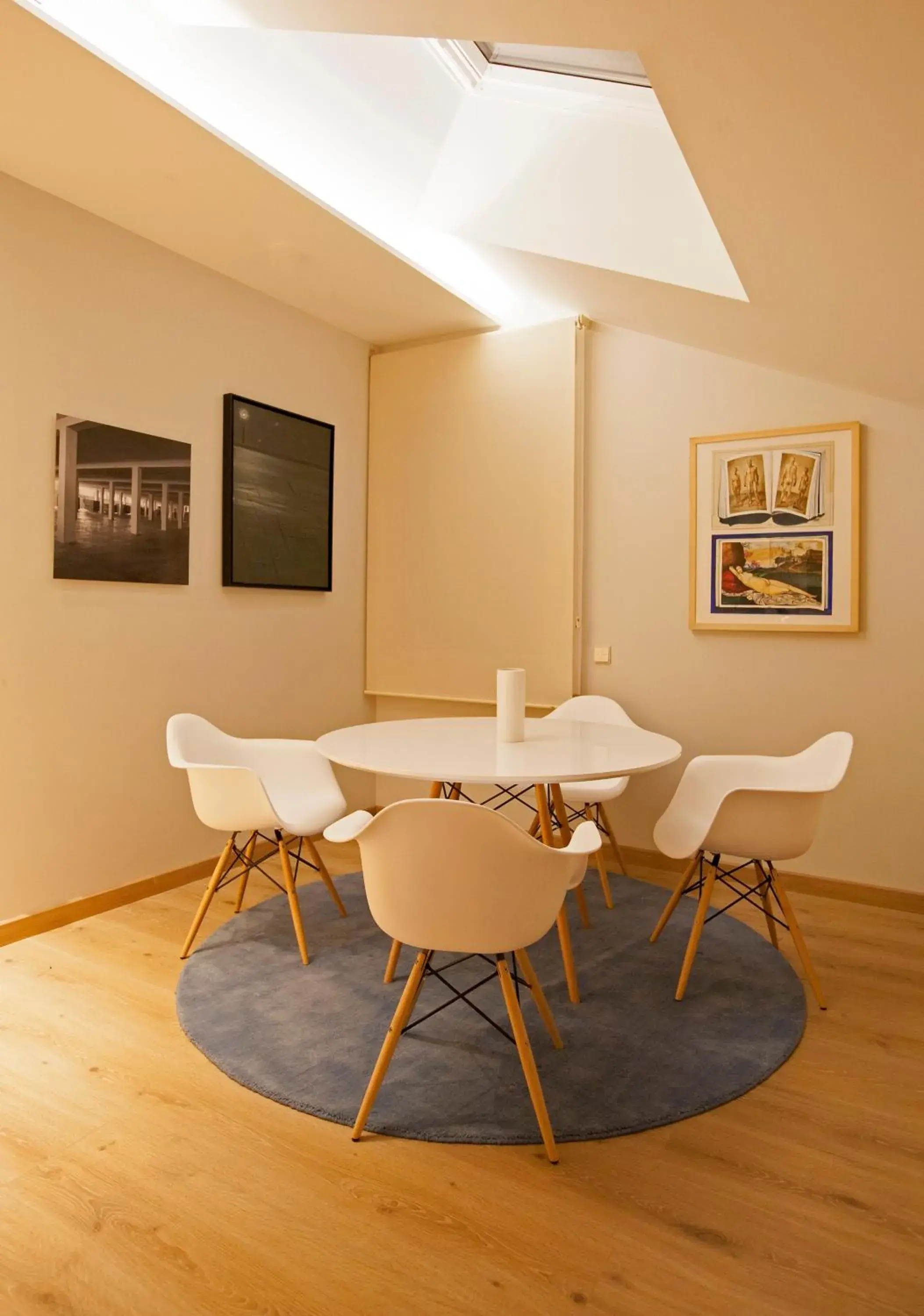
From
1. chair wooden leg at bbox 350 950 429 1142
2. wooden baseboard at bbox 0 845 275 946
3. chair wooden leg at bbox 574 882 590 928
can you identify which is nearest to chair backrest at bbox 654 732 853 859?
chair wooden leg at bbox 574 882 590 928

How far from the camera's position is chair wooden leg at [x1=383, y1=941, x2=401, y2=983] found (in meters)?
2.74

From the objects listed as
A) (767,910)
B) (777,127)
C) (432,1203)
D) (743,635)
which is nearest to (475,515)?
(743,635)

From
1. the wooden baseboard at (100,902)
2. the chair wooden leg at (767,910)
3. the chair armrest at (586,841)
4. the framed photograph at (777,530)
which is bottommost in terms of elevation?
the wooden baseboard at (100,902)

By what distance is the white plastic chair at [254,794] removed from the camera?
2898 mm

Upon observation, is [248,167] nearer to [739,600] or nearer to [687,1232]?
[739,600]

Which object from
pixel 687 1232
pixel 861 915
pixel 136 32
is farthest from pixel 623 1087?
pixel 136 32

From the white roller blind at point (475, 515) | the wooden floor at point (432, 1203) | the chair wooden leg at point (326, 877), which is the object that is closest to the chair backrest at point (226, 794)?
the chair wooden leg at point (326, 877)

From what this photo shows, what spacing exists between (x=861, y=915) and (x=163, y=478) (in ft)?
11.7

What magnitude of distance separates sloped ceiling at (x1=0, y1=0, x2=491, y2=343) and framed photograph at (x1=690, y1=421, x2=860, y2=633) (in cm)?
157

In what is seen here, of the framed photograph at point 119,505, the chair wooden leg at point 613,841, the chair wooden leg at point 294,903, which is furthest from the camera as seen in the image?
the chair wooden leg at point 613,841

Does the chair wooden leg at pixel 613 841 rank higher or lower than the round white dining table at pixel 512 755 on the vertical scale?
lower

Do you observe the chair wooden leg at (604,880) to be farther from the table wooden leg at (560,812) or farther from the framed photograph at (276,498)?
the framed photograph at (276,498)

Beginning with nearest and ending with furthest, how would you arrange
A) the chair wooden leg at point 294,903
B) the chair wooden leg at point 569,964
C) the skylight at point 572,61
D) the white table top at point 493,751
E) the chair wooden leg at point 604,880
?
the white table top at point 493,751, the skylight at point 572,61, the chair wooden leg at point 569,964, the chair wooden leg at point 294,903, the chair wooden leg at point 604,880

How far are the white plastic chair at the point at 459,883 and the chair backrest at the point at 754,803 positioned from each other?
862 mm
